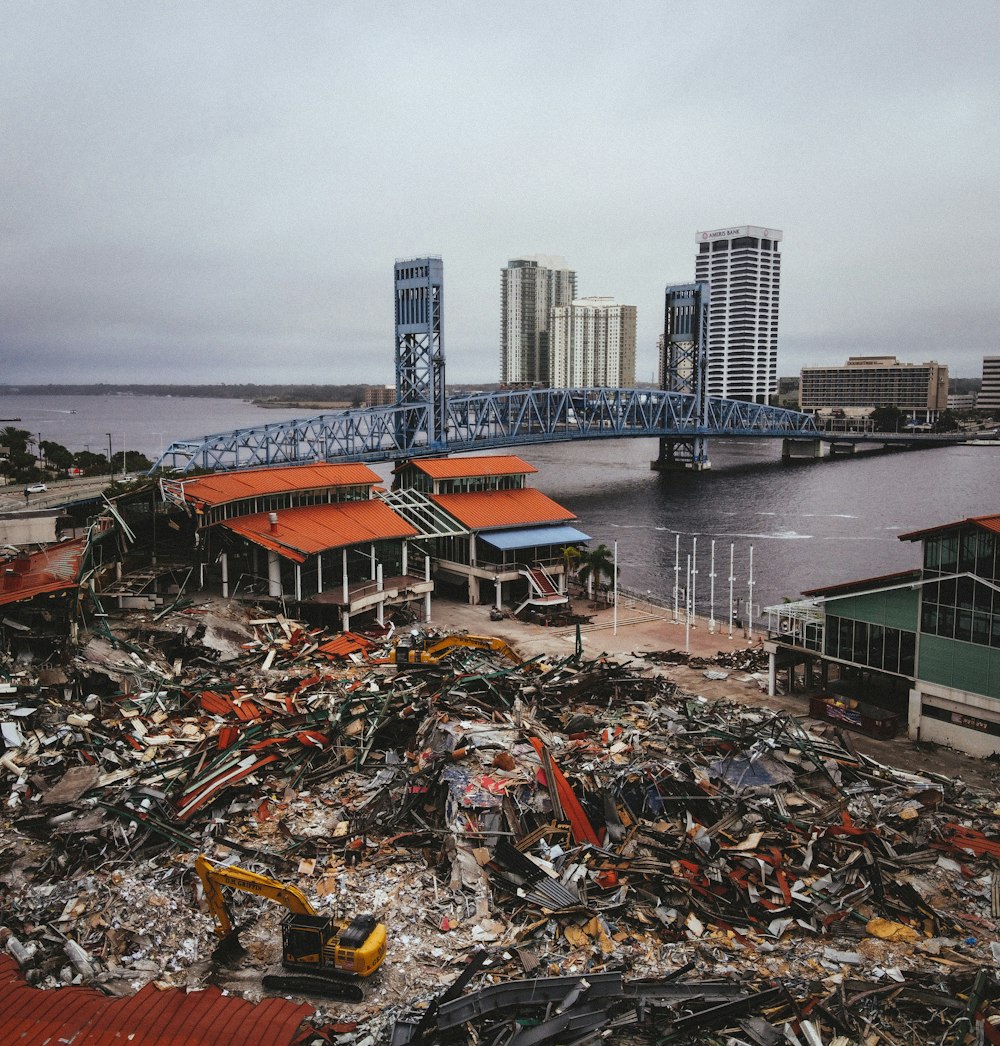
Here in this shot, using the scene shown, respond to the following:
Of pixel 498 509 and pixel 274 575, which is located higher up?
pixel 498 509

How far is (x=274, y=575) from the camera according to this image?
46219 mm

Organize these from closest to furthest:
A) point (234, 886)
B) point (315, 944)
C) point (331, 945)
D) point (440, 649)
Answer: point (331, 945)
point (315, 944)
point (234, 886)
point (440, 649)

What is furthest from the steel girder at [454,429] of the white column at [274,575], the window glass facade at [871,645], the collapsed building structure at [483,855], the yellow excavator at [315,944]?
→ the yellow excavator at [315,944]

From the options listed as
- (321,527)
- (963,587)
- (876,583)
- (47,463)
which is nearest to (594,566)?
(321,527)

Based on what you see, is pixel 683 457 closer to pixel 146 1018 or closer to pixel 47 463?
pixel 47 463

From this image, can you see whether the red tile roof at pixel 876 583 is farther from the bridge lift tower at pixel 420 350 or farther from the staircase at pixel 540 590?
the bridge lift tower at pixel 420 350

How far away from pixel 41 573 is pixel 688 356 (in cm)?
17007

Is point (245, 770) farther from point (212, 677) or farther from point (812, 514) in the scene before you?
point (812, 514)

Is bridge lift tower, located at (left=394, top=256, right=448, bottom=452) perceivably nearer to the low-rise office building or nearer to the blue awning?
the blue awning

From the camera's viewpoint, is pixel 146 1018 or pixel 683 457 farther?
pixel 683 457

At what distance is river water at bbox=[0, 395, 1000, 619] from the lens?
274 ft

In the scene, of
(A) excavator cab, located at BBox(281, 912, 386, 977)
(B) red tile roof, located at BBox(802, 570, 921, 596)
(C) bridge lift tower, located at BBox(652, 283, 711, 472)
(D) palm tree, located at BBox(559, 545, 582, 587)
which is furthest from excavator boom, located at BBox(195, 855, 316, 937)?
(C) bridge lift tower, located at BBox(652, 283, 711, 472)

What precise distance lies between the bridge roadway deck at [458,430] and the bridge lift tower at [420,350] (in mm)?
418

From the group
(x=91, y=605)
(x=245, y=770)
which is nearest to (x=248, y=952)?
(x=245, y=770)
